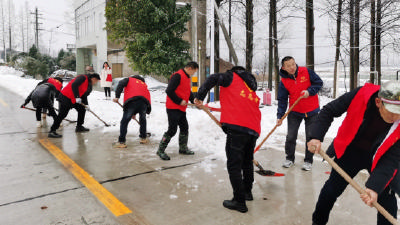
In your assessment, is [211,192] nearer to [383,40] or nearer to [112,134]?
[112,134]

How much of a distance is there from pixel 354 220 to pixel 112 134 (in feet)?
18.2

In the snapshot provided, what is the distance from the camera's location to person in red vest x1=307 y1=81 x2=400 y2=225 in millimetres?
2219

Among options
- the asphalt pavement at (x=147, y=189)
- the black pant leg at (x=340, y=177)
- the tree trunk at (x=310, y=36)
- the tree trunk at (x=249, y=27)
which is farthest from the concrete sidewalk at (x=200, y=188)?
the tree trunk at (x=249, y=27)

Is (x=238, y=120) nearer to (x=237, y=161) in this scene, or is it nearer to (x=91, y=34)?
(x=237, y=161)

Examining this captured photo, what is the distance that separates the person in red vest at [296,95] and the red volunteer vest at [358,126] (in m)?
2.11

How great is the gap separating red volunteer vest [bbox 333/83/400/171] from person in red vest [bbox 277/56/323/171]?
211 cm

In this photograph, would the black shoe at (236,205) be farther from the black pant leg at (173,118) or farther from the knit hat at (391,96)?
the black pant leg at (173,118)

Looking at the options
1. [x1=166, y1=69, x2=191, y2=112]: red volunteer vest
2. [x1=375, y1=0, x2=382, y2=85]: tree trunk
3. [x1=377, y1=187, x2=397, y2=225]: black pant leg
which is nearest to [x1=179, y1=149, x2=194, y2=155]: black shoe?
[x1=166, y1=69, x2=191, y2=112]: red volunteer vest

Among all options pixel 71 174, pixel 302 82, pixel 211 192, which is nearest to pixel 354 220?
pixel 211 192

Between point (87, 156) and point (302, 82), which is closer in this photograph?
point (302, 82)

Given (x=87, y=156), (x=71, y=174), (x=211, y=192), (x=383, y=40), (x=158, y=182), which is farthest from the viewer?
(x=383, y=40)

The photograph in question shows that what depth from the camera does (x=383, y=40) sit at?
62.8 ft

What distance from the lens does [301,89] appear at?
15.8 feet

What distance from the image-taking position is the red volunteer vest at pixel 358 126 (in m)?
2.26
